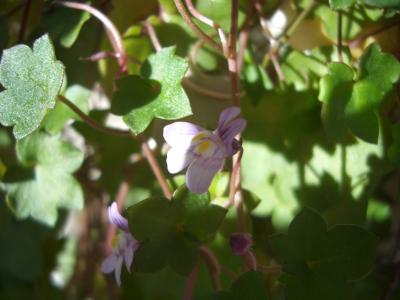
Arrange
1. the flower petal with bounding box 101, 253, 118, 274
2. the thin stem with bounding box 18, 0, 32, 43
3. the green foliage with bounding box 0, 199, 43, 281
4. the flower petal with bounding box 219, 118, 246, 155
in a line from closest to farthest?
1. the flower petal with bounding box 219, 118, 246, 155
2. the flower petal with bounding box 101, 253, 118, 274
3. the thin stem with bounding box 18, 0, 32, 43
4. the green foliage with bounding box 0, 199, 43, 281

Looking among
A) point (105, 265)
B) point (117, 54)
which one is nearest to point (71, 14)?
point (117, 54)

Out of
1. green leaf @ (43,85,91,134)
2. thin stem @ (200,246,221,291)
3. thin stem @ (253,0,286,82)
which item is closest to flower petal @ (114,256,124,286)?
thin stem @ (200,246,221,291)

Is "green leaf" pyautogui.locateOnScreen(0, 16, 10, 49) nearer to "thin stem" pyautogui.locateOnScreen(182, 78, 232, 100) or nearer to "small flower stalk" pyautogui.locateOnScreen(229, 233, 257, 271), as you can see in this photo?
"thin stem" pyautogui.locateOnScreen(182, 78, 232, 100)


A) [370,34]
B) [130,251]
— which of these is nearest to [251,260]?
[130,251]

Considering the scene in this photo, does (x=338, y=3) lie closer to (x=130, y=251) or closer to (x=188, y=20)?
(x=188, y=20)

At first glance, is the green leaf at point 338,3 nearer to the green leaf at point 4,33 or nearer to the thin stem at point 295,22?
the thin stem at point 295,22

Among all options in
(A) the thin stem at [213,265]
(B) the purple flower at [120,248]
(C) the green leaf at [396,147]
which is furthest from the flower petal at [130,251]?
(C) the green leaf at [396,147]
